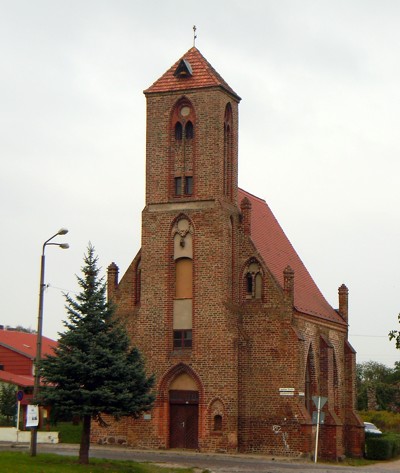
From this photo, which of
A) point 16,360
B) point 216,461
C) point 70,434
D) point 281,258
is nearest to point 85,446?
point 216,461

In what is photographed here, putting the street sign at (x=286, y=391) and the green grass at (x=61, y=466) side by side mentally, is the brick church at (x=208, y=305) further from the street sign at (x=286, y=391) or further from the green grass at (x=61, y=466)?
the green grass at (x=61, y=466)

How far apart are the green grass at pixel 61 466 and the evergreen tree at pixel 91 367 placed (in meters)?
0.88

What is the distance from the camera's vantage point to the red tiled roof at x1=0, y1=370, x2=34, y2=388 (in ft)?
207

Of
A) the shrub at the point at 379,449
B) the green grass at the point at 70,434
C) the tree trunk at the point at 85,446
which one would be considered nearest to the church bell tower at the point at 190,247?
the green grass at the point at 70,434

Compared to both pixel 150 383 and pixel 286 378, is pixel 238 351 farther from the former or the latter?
pixel 150 383

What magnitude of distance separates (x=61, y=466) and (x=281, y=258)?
21733mm

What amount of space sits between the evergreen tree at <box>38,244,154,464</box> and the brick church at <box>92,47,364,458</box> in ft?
35.6

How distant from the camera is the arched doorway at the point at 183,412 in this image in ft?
140

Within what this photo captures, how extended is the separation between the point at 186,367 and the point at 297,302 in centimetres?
626

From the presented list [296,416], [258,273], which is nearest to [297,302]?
[258,273]

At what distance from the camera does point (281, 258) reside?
159ft

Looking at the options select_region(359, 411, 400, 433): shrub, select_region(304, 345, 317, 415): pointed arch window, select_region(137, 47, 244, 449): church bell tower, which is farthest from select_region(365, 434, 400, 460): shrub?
select_region(359, 411, 400, 433): shrub

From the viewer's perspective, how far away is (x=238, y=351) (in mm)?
42781

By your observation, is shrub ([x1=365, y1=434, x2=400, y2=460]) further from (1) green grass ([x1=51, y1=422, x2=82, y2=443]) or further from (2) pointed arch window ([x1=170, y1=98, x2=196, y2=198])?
(2) pointed arch window ([x1=170, y1=98, x2=196, y2=198])
